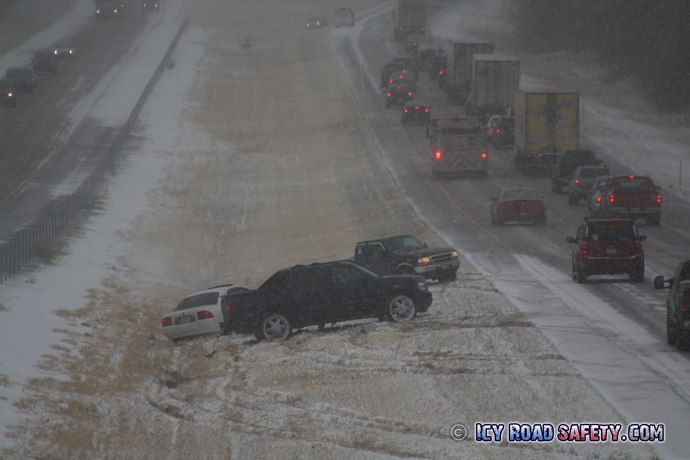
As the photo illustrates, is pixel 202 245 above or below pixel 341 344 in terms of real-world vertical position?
below

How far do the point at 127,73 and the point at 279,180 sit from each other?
3592cm

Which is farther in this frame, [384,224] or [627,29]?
[627,29]

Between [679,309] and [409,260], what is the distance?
10.3 m

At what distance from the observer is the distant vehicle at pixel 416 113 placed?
2702 inches

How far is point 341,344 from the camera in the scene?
20.6 meters

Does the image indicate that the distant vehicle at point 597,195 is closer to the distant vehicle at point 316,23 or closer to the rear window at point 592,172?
the rear window at point 592,172

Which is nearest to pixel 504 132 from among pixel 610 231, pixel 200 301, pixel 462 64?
pixel 462 64

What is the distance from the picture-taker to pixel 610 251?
85.4 feet

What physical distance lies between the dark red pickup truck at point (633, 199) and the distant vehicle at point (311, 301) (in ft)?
59.0

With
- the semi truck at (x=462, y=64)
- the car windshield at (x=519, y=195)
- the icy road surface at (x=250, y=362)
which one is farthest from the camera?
the semi truck at (x=462, y=64)

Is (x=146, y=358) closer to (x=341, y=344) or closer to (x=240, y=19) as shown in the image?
(x=341, y=344)

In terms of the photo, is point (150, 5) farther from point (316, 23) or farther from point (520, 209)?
point (520, 209)

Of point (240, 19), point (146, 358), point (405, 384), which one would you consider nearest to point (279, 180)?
point (146, 358)

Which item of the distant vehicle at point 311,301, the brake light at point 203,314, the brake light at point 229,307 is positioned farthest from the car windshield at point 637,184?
the brake light at point 229,307
